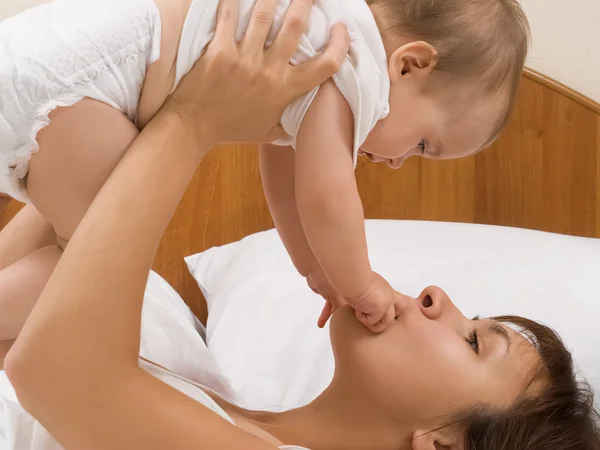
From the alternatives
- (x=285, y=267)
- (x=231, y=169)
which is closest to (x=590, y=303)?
(x=285, y=267)

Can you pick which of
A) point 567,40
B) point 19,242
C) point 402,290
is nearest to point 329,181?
point 19,242

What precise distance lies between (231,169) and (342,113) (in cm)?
110

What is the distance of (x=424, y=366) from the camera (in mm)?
992

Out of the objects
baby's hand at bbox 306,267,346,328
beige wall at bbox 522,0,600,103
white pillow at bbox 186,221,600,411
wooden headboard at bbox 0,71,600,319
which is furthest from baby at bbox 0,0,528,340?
beige wall at bbox 522,0,600,103

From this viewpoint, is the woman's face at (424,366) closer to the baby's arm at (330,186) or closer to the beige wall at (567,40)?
the baby's arm at (330,186)

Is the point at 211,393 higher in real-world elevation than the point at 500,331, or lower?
lower

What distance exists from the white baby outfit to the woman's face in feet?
0.98

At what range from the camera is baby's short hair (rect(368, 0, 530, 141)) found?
86 cm

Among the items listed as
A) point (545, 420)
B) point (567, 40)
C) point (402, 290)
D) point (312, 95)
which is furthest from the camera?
point (567, 40)

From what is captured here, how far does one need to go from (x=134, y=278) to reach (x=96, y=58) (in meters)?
0.24

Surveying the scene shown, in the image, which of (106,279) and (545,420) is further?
(545,420)

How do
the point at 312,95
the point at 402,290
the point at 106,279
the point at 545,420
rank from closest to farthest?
the point at 106,279
the point at 312,95
the point at 545,420
the point at 402,290

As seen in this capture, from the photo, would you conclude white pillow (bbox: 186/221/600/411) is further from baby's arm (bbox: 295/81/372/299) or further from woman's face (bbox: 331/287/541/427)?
baby's arm (bbox: 295/81/372/299)

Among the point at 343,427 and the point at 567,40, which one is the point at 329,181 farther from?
the point at 567,40
